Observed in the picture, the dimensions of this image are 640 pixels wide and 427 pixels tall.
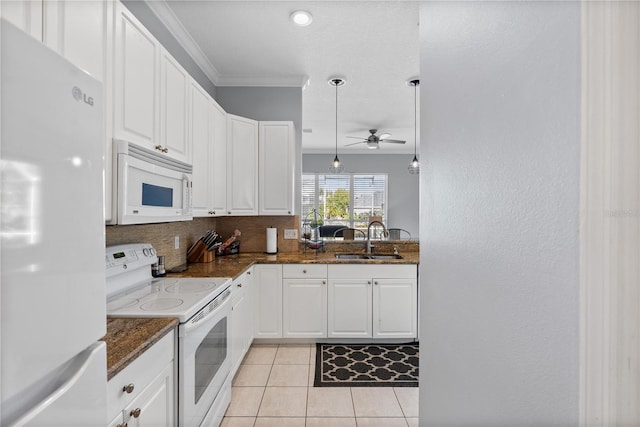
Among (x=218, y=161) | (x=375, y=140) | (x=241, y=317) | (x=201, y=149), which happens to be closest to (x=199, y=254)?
(x=241, y=317)

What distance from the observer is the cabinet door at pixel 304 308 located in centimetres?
306

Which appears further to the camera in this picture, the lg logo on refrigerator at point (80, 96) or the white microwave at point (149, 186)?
the white microwave at point (149, 186)

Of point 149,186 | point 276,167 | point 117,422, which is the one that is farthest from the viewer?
point 276,167

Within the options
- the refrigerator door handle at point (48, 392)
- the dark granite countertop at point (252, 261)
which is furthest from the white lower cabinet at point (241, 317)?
the refrigerator door handle at point (48, 392)

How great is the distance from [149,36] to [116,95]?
1.70 ft

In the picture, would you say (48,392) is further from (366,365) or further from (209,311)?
(366,365)

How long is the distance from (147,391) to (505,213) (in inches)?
52.2

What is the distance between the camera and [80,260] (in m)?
0.74

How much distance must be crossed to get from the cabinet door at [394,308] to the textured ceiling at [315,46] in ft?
7.00

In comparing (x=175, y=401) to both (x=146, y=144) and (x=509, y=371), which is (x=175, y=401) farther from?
(x=509, y=371)

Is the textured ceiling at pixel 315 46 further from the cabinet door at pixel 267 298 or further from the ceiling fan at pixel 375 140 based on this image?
the cabinet door at pixel 267 298

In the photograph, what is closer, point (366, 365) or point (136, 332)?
point (136, 332)

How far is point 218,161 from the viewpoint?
111 inches

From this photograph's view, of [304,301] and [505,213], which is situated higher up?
[505,213]
